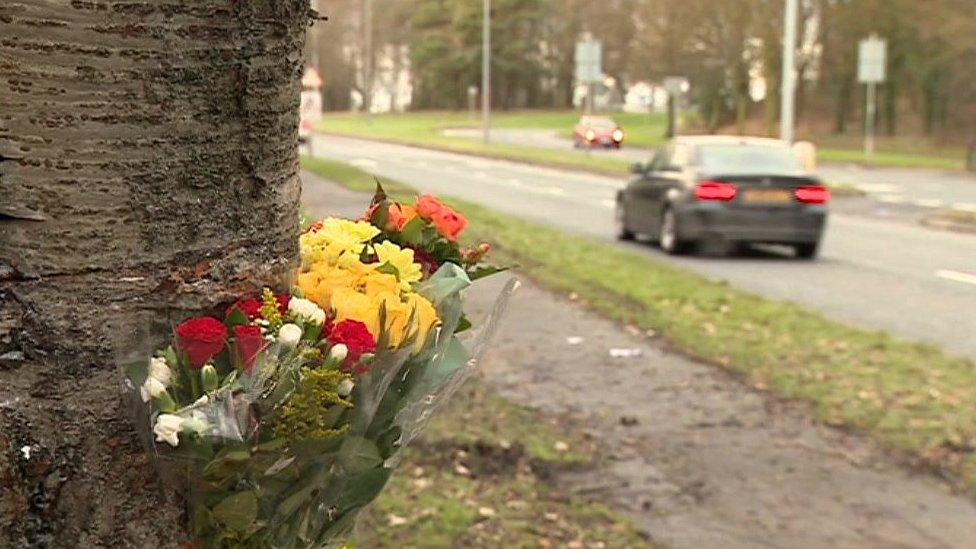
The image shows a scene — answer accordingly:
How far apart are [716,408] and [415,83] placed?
79076mm

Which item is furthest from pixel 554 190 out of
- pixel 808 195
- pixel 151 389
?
pixel 151 389

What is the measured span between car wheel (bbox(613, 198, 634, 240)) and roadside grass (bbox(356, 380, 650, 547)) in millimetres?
10148

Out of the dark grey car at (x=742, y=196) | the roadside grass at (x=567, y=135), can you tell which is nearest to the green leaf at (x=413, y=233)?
the dark grey car at (x=742, y=196)

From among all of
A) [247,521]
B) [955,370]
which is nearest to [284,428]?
[247,521]

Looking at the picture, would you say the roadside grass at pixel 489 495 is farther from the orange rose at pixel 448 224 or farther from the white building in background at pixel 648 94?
the white building in background at pixel 648 94

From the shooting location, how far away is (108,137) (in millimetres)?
1545

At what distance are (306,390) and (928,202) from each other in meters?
25.1

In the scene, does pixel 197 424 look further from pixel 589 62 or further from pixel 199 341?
pixel 589 62

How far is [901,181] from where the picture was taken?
32031 millimetres

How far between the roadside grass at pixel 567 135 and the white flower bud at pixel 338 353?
29.9m

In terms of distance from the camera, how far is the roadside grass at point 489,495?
4.34 meters

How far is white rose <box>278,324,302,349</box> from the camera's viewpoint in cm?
158

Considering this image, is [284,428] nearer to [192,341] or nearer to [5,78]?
[192,341]

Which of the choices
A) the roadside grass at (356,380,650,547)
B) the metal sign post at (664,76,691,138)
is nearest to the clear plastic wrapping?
the roadside grass at (356,380,650,547)
